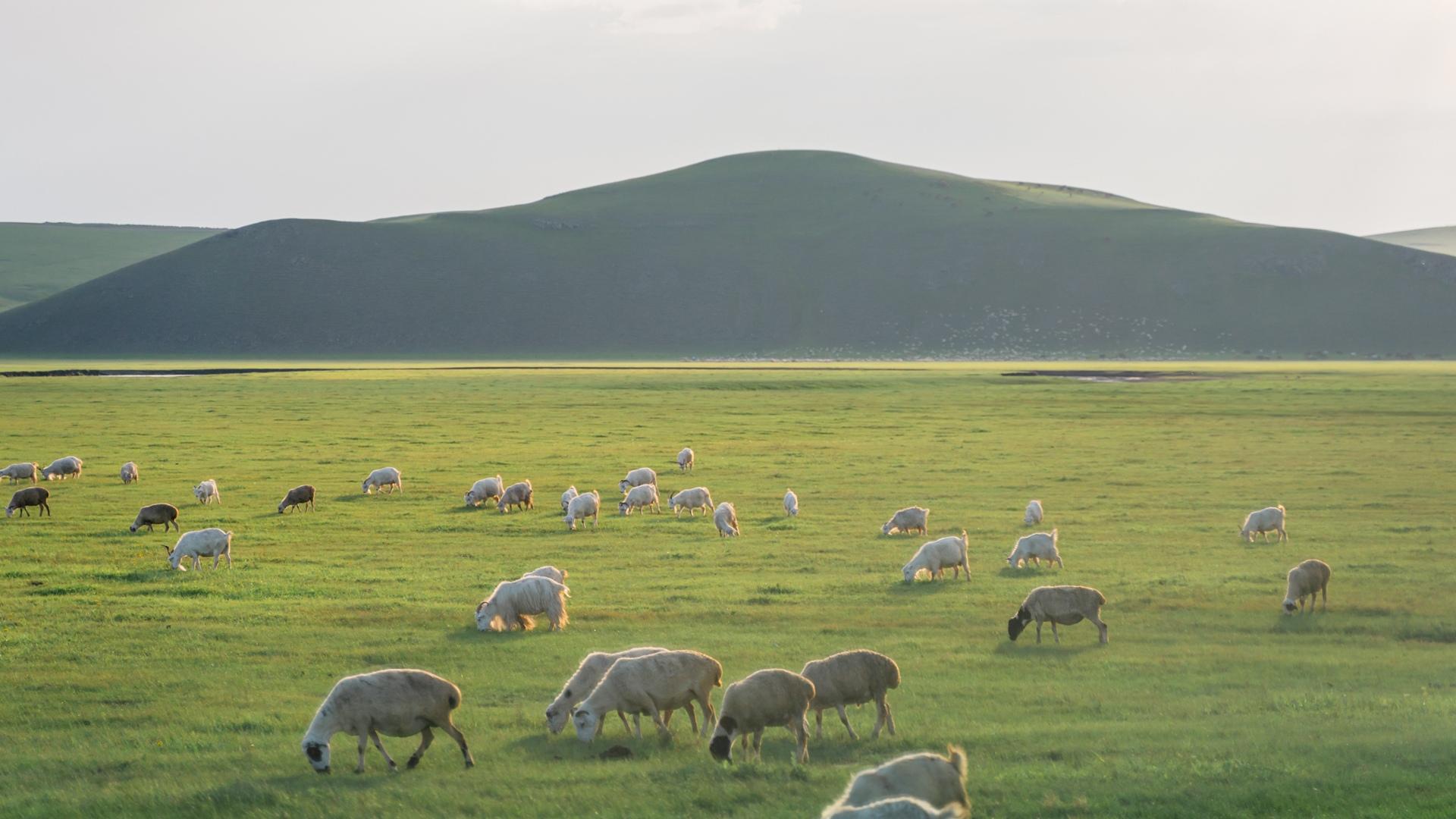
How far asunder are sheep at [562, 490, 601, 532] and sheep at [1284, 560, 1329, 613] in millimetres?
16063

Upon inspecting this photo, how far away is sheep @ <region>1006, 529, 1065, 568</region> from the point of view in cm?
2436

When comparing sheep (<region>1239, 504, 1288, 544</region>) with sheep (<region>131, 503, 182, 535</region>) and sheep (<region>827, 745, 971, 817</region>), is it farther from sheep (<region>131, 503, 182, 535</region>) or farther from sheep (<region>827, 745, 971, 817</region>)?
sheep (<region>131, 503, 182, 535</region>)

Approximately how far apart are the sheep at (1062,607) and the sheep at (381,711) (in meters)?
9.07

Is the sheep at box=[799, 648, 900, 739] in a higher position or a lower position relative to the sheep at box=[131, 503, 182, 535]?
higher

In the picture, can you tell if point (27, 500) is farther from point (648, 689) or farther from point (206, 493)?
point (648, 689)

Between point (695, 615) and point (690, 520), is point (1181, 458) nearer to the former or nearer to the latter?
point (690, 520)

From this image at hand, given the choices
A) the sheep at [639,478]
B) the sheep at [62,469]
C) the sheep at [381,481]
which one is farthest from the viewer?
the sheep at [62,469]

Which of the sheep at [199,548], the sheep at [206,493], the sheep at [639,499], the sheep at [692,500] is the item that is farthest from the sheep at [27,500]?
the sheep at [692,500]

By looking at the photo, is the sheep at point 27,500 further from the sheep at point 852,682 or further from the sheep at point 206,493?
the sheep at point 852,682

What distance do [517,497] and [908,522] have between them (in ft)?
37.0

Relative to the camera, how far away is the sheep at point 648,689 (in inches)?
539

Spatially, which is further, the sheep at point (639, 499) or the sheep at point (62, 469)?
the sheep at point (62, 469)

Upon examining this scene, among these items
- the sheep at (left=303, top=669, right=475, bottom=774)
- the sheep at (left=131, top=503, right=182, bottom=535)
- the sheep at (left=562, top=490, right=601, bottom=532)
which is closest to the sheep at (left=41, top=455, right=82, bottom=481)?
the sheep at (left=131, top=503, right=182, bottom=535)

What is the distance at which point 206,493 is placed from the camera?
35.7m
